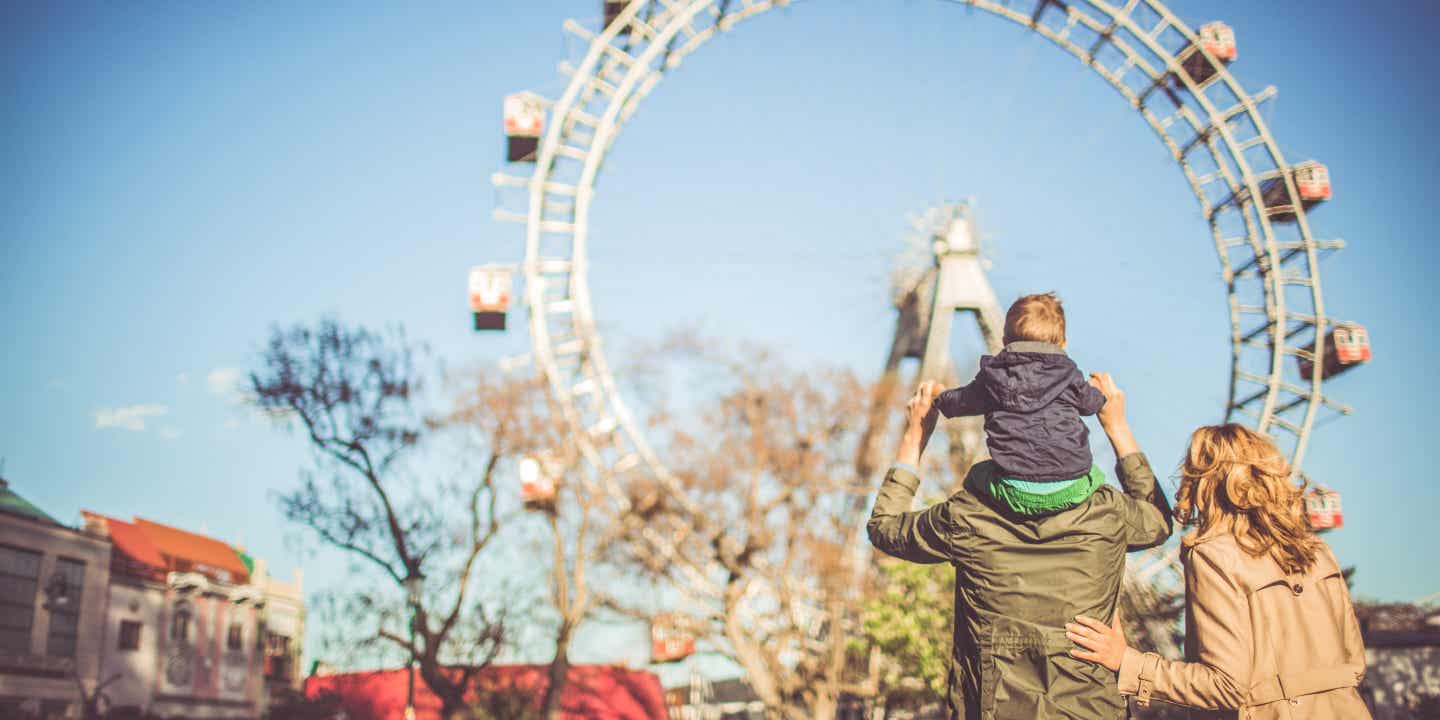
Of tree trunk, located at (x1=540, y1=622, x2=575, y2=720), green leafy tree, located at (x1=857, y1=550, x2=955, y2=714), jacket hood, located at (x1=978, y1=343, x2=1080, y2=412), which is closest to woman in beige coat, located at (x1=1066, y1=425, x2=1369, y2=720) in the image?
jacket hood, located at (x1=978, y1=343, x2=1080, y2=412)

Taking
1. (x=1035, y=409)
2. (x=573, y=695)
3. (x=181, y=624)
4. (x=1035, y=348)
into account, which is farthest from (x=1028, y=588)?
(x=181, y=624)

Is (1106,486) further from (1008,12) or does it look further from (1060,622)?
(1008,12)

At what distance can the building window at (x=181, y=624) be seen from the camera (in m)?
35.3

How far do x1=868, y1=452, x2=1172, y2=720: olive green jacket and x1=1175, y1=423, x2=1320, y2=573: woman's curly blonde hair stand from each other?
19cm

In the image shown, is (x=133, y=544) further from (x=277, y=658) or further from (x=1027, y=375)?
(x=1027, y=375)

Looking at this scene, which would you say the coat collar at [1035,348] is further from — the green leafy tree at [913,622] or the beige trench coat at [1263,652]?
the green leafy tree at [913,622]

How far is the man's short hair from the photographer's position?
3018 millimetres

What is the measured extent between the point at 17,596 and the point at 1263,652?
99.0ft

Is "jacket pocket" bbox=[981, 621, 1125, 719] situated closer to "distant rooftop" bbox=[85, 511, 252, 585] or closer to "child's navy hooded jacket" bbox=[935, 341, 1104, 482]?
"child's navy hooded jacket" bbox=[935, 341, 1104, 482]

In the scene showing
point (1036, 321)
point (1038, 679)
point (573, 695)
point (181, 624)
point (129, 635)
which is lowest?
point (573, 695)

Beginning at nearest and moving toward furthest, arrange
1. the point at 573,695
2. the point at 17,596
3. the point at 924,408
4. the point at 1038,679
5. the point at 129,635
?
the point at 1038,679 < the point at 924,408 < the point at 17,596 < the point at 573,695 < the point at 129,635

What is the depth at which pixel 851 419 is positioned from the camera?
85.5 feet

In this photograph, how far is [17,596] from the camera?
1080 inches

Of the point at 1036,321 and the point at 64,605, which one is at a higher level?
the point at 64,605
